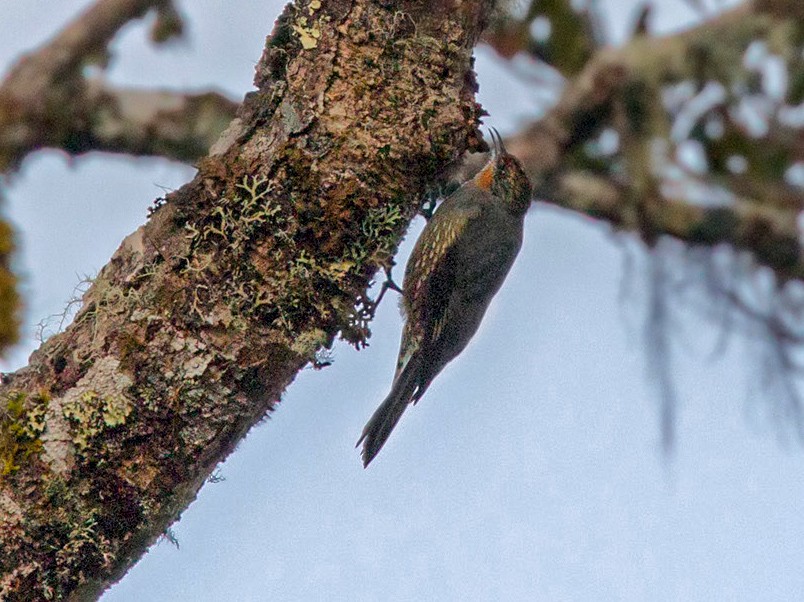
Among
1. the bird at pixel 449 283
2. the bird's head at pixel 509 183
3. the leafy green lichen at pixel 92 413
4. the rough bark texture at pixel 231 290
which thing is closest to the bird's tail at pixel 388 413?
the bird at pixel 449 283

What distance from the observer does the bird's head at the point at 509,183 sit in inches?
198

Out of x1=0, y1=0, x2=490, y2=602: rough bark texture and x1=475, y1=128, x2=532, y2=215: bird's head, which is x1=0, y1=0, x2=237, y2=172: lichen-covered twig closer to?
x1=475, y1=128, x2=532, y2=215: bird's head

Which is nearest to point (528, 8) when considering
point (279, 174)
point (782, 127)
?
point (782, 127)

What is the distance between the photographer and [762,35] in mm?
5605

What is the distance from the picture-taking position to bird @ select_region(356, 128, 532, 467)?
476cm

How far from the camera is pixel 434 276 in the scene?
486cm

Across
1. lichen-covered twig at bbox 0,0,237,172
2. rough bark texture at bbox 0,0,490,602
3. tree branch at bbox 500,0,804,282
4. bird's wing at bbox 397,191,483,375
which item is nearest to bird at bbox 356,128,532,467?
bird's wing at bbox 397,191,483,375

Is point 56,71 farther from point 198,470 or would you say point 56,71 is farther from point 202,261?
point 198,470

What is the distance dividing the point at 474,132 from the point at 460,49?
25 cm

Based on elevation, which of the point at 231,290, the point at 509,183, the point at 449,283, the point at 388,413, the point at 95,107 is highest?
the point at 231,290

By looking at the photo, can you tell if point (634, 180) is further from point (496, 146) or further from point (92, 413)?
point (92, 413)

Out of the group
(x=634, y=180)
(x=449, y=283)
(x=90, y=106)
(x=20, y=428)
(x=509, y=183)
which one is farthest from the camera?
(x=634, y=180)

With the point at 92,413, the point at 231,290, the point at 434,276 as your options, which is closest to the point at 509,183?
the point at 434,276

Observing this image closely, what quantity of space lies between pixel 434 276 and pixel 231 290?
2240 mm
